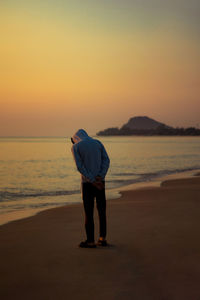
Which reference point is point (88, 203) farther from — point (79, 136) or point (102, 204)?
point (79, 136)

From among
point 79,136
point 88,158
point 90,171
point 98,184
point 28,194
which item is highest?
point 79,136

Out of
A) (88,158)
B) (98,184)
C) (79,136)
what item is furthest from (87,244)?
(79,136)

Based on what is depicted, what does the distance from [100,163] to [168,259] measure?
69.9 inches

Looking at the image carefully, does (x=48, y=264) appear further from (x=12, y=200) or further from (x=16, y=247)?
(x=12, y=200)

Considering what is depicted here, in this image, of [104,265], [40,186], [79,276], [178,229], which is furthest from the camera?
[40,186]

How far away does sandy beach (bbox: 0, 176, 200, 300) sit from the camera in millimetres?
3939

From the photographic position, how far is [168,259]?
195 inches

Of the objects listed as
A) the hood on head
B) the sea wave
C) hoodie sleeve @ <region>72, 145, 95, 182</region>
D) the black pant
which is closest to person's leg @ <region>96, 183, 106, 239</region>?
the black pant

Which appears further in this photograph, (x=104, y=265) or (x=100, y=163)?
(x=100, y=163)

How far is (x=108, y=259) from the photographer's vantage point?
16.6ft

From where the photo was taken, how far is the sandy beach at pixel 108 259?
3.94 meters

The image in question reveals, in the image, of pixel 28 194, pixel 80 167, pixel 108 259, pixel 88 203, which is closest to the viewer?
pixel 108 259

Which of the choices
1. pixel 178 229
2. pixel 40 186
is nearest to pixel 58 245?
pixel 178 229

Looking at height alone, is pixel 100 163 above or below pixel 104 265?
above
